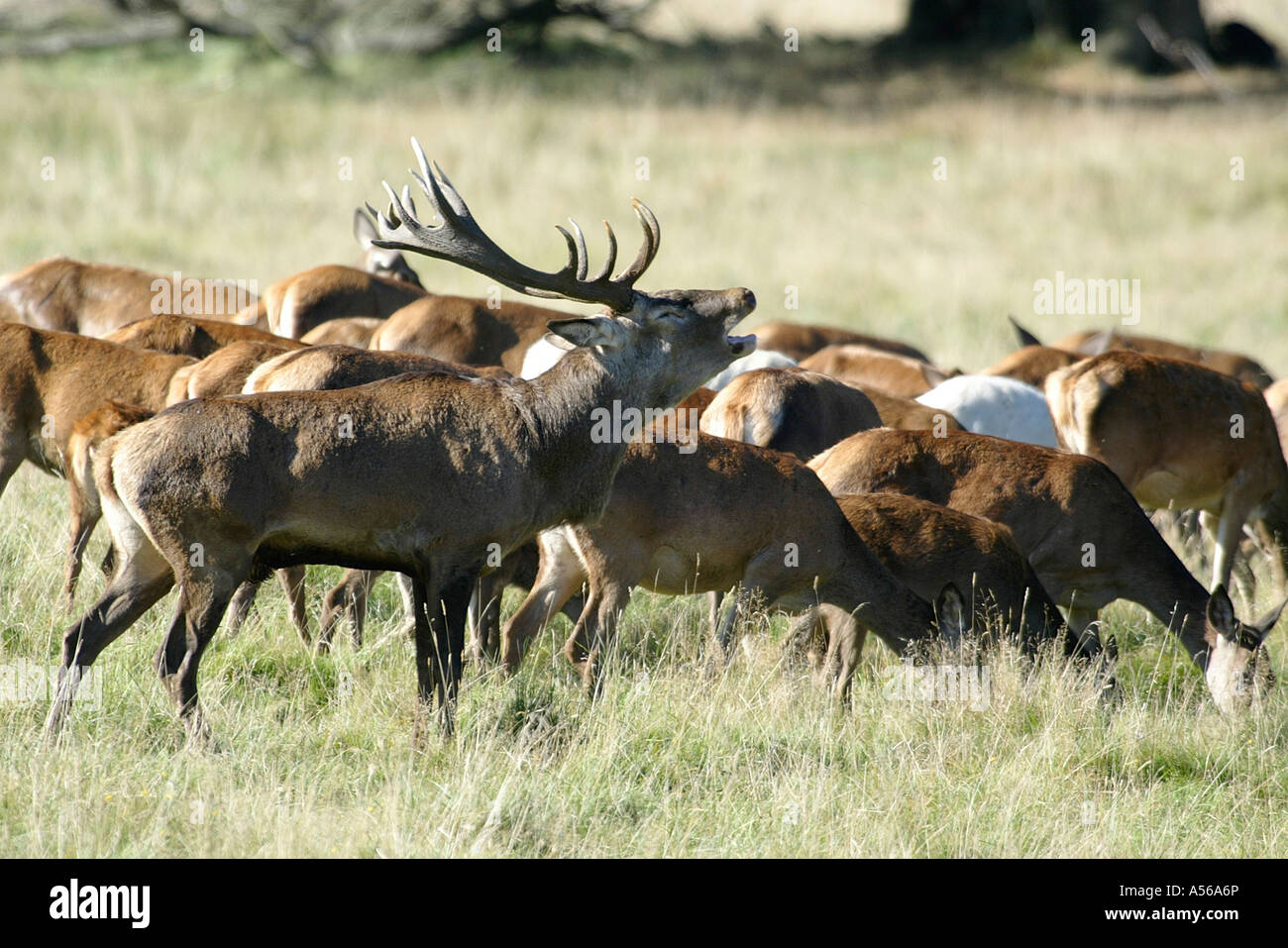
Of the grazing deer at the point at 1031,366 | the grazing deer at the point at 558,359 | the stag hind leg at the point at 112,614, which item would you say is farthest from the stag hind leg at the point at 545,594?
the grazing deer at the point at 1031,366

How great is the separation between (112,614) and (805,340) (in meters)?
8.76

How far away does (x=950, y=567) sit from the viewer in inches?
320

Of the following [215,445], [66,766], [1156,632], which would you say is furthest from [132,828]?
[1156,632]

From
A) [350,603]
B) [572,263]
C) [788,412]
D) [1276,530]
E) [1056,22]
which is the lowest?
[1276,530]

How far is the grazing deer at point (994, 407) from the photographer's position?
11148mm

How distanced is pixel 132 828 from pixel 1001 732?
3.69 m

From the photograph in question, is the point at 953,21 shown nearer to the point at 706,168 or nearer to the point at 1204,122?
the point at 1204,122

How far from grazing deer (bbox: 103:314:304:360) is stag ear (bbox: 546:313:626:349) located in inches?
139

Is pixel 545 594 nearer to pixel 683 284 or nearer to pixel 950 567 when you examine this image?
pixel 950 567

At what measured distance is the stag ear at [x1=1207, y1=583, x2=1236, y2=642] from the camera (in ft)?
26.8

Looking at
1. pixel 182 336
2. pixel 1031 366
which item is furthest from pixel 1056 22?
pixel 182 336

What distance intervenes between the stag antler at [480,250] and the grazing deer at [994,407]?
5.08m

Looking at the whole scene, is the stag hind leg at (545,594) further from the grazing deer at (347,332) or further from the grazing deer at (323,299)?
the grazing deer at (323,299)

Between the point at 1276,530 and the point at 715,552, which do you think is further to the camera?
the point at 1276,530
